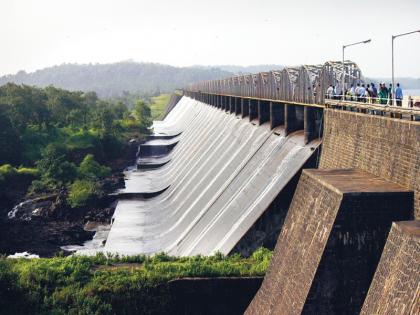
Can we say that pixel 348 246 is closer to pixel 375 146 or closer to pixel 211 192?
pixel 375 146

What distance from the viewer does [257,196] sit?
27.4m

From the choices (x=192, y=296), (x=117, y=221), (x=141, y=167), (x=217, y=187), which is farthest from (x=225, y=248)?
(x=141, y=167)

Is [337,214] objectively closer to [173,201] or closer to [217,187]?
[217,187]

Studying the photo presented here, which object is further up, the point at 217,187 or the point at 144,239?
the point at 217,187

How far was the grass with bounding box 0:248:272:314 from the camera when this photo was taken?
20.7m

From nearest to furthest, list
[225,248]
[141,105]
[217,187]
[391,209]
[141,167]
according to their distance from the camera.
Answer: [391,209], [225,248], [217,187], [141,167], [141,105]

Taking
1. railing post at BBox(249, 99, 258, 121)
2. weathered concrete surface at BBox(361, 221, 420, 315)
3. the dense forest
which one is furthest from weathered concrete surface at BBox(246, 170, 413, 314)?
the dense forest

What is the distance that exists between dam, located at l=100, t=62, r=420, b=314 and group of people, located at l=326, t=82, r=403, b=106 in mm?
340

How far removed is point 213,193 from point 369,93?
1456cm

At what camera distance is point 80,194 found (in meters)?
48.2

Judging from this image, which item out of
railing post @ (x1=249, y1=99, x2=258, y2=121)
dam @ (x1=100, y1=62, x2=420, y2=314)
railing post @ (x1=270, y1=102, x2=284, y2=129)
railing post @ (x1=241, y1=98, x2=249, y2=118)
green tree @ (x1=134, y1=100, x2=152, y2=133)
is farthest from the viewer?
green tree @ (x1=134, y1=100, x2=152, y2=133)

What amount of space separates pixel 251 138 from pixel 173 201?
23.3 feet

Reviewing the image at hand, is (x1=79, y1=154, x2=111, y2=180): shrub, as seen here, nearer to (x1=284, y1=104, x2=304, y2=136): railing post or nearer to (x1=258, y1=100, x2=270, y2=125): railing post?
(x1=258, y1=100, x2=270, y2=125): railing post

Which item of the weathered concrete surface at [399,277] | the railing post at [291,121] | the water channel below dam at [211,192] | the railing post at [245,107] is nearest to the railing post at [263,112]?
the water channel below dam at [211,192]
